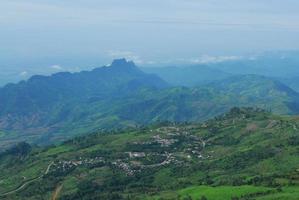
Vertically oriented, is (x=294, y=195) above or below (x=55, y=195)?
below

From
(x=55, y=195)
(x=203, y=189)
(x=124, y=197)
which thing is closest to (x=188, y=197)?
(x=203, y=189)

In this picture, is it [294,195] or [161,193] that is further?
[161,193]

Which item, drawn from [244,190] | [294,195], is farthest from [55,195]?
[244,190]

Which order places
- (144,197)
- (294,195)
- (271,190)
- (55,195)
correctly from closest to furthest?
(55,195), (294,195), (271,190), (144,197)

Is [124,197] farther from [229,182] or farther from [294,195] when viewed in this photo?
[294,195]

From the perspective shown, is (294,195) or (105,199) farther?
(105,199)

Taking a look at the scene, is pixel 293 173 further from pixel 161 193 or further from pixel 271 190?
pixel 161 193

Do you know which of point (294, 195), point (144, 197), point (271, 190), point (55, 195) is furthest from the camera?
point (144, 197)

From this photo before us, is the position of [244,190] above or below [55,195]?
below

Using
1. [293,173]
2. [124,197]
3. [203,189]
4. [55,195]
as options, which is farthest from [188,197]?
→ [55,195]
